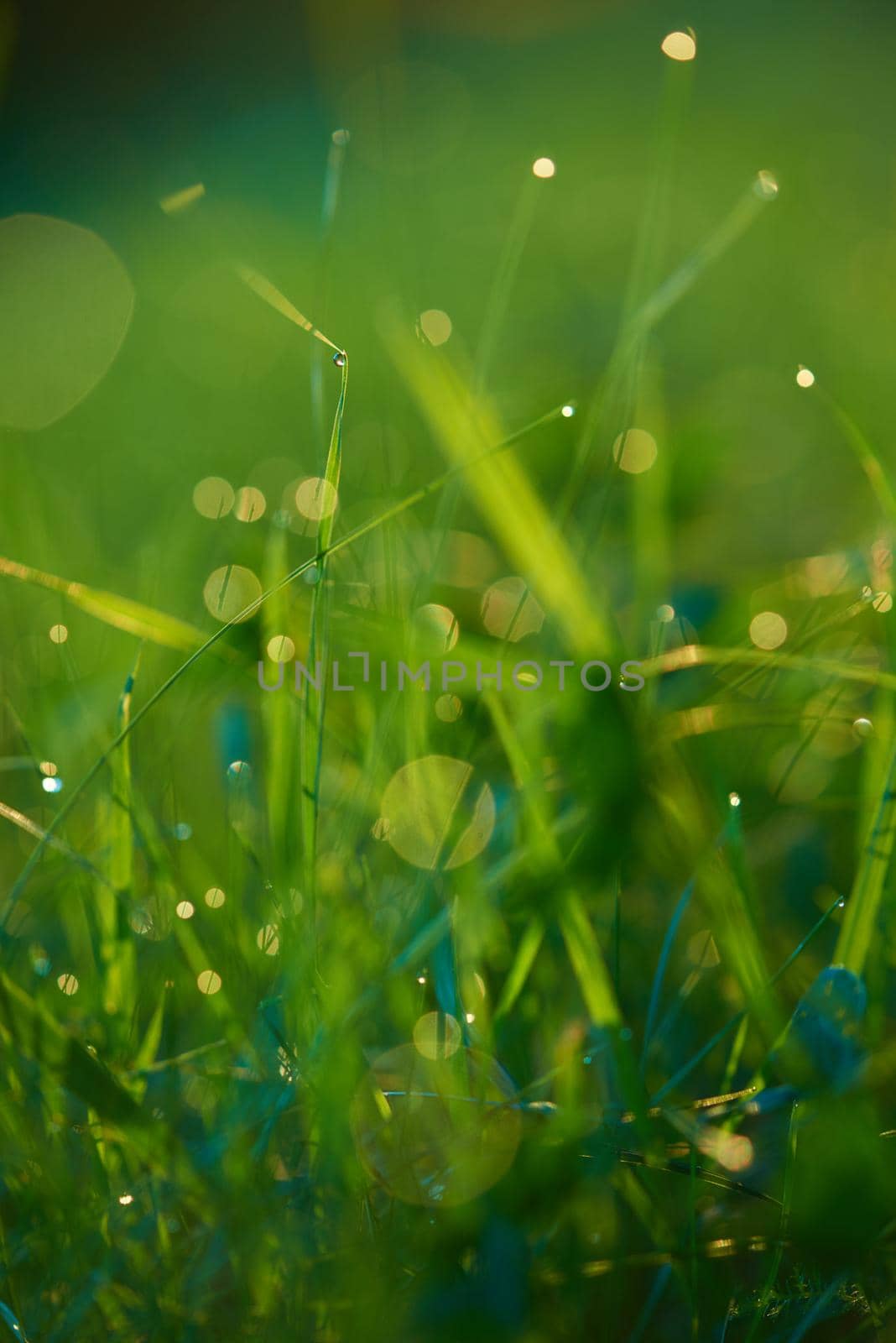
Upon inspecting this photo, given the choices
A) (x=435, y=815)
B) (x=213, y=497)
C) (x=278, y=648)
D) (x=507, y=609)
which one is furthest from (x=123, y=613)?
(x=213, y=497)

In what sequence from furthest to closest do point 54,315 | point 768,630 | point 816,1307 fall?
point 54,315
point 768,630
point 816,1307

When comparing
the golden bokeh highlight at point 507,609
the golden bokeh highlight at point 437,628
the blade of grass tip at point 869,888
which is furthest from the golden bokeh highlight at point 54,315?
the blade of grass tip at point 869,888

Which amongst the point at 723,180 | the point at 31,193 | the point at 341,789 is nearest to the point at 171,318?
the point at 31,193

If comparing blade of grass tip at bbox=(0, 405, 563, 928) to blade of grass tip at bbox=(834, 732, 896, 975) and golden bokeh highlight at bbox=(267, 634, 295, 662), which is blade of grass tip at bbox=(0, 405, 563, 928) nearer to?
golden bokeh highlight at bbox=(267, 634, 295, 662)

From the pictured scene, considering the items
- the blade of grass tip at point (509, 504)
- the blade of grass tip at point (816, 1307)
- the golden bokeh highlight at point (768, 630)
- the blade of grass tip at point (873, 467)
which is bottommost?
the blade of grass tip at point (816, 1307)

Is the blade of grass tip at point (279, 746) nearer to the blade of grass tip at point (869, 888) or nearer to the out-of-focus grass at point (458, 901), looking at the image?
the out-of-focus grass at point (458, 901)

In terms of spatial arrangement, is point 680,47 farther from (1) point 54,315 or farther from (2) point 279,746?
(1) point 54,315

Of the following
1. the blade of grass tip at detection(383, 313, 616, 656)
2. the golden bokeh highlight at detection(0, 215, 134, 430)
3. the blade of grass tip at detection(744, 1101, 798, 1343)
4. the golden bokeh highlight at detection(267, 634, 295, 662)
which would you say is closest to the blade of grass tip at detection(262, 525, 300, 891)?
the golden bokeh highlight at detection(267, 634, 295, 662)
